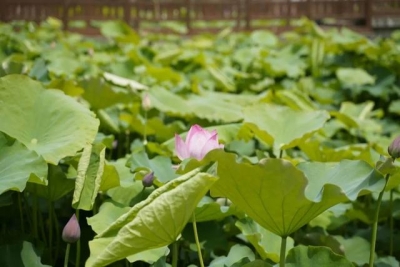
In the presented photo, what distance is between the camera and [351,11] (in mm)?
5750

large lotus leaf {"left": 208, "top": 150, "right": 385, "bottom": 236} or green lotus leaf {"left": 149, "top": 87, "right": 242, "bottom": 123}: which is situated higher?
large lotus leaf {"left": 208, "top": 150, "right": 385, "bottom": 236}

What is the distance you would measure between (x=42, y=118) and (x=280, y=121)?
1.72 ft

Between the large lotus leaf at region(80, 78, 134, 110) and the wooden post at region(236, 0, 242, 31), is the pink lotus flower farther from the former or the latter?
the wooden post at region(236, 0, 242, 31)

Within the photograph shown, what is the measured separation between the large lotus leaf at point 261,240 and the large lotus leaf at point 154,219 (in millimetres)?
228

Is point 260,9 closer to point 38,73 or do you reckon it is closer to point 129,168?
point 38,73

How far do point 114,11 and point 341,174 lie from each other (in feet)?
15.7

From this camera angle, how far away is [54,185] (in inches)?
37.6

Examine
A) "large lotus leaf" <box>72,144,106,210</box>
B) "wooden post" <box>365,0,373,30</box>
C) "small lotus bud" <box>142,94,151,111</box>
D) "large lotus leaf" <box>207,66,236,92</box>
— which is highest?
"large lotus leaf" <box>72,144,106,210</box>

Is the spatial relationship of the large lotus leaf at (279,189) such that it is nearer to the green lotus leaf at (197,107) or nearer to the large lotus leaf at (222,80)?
the green lotus leaf at (197,107)

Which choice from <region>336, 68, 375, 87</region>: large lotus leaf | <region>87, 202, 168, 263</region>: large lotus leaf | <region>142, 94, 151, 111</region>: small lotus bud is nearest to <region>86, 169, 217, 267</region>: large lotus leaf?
<region>87, 202, 168, 263</region>: large lotus leaf

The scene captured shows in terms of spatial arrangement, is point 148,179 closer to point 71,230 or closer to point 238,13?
point 71,230

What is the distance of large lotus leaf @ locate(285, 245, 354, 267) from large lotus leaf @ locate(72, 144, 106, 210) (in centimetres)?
27

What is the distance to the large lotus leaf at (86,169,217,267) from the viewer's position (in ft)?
2.15

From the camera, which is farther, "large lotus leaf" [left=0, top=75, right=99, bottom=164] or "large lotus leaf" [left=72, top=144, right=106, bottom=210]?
"large lotus leaf" [left=0, top=75, right=99, bottom=164]
